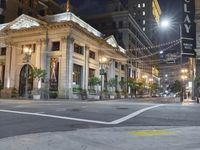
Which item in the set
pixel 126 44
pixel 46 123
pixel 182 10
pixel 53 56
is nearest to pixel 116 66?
pixel 126 44

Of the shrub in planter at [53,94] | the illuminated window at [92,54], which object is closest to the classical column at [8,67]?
the shrub in planter at [53,94]

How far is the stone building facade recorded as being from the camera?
49969 mm

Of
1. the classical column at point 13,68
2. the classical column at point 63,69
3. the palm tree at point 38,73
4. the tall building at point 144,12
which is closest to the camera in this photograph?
the palm tree at point 38,73

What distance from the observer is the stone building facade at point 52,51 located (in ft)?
164

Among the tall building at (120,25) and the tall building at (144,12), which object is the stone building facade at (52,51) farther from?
the tall building at (144,12)

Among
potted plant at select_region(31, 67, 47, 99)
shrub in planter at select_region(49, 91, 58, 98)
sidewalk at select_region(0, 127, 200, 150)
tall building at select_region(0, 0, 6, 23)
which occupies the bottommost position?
sidewalk at select_region(0, 127, 200, 150)

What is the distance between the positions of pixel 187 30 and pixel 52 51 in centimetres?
2766

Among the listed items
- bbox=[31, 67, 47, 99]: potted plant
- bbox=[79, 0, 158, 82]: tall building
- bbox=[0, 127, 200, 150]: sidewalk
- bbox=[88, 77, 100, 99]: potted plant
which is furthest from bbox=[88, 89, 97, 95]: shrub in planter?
bbox=[0, 127, 200, 150]: sidewalk

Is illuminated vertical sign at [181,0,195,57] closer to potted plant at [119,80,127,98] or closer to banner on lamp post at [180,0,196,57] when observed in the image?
banner on lamp post at [180,0,196,57]

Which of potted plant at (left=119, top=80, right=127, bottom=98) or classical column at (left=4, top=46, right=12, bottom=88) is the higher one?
classical column at (left=4, top=46, right=12, bottom=88)

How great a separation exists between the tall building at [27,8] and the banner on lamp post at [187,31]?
4095cm

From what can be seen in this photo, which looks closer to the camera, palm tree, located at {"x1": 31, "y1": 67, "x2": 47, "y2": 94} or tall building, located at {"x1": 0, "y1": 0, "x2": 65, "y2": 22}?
palm tree, located at {"x1": 31, "y1": 67, "x2": 47, "y2": 94}

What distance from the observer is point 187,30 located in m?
31.0

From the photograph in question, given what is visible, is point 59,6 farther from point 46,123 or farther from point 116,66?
point 46,123
